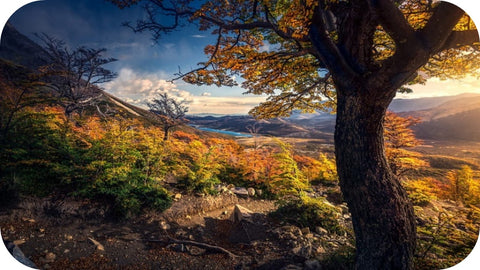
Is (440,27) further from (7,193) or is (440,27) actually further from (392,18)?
(7,193)

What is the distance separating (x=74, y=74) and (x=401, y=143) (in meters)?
10.6

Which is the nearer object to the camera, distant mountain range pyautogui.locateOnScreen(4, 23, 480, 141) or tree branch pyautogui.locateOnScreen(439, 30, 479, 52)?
tree branch pyautogui.locateOnScreen(439, 30, 479, 52)

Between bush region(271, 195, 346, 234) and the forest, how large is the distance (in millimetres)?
29

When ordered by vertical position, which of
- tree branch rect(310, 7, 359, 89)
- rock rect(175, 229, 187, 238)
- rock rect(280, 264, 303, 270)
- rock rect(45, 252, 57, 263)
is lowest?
rock rect(175, 229, 187, 238)

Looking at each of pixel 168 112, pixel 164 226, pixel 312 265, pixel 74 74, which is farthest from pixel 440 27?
pixel 168 112

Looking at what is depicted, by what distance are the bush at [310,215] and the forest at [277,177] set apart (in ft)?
0.10

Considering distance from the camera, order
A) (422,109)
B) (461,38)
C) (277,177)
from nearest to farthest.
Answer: (461,38) → (277,177) → (422,109)

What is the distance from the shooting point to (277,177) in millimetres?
5105

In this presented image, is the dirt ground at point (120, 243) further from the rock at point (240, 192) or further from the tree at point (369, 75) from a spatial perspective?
the rock at point (240, 192)

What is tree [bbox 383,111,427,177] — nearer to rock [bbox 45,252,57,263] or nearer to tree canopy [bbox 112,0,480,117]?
tree canopy [bbox 112,0,480,117]

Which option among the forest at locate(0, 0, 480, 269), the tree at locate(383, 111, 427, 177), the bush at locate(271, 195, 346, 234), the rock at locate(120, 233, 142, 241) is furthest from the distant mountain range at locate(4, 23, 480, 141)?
the rock at locate(120, 233, 142, 241)

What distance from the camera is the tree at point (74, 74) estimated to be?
4668mm

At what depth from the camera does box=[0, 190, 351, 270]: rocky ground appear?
2.50 metres

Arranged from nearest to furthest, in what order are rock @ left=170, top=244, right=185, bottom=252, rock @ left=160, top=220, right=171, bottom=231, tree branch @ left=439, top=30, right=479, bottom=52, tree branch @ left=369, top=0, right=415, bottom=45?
tree branch @ left=369, top=0, right=415, bottom=45, tree branch @ left=439, top=30, right=479, bottom=52, rock @ left=170, top=244, right=185, bottom=252, rock @ left=160, top=220, right=171, bottom=231
